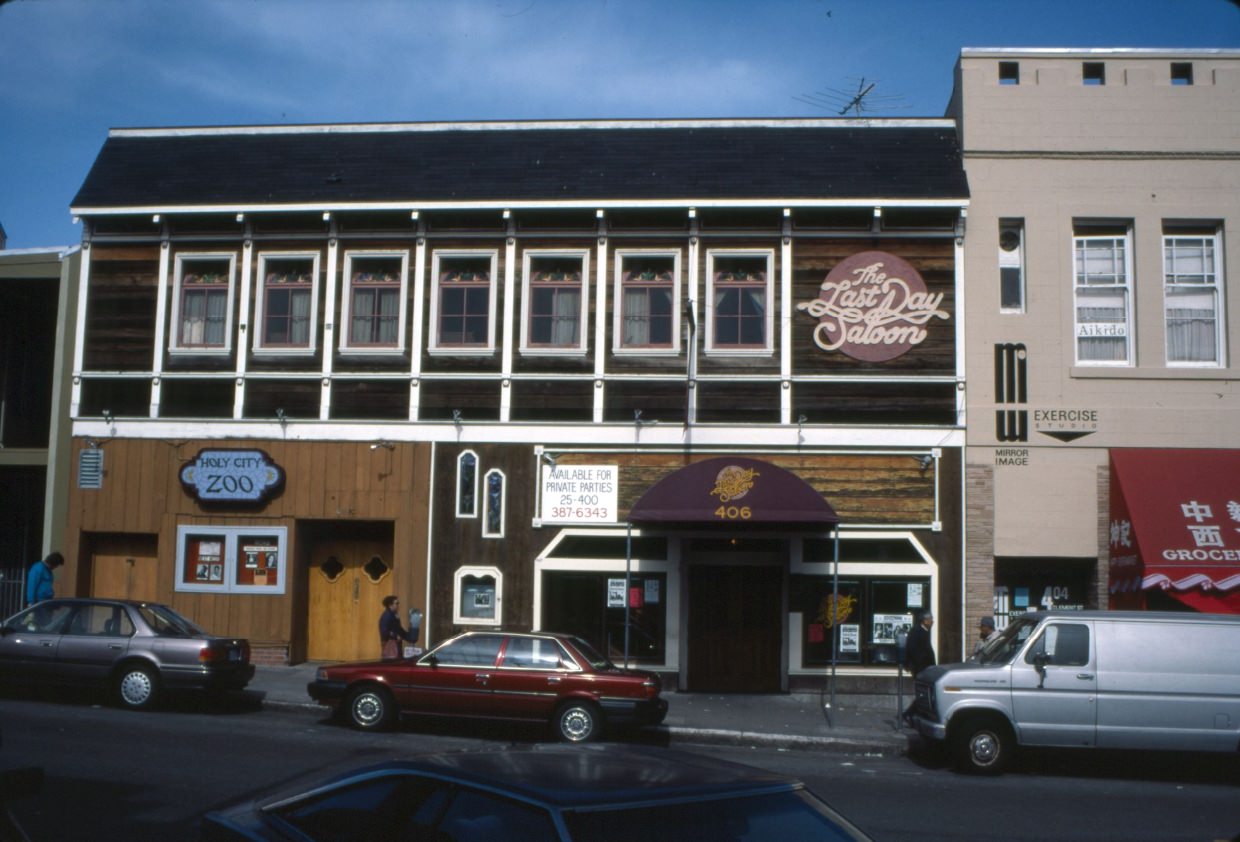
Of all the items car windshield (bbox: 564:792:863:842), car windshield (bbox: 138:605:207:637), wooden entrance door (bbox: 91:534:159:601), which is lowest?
car windshield (bbox: 138:605:207:637)

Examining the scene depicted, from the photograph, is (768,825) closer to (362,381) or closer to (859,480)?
(859,480)

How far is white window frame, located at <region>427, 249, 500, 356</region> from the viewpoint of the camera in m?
19.3

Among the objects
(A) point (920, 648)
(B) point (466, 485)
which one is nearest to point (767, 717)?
(A) point (920, 648)

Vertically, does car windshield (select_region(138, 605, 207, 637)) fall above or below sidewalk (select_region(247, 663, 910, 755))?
above

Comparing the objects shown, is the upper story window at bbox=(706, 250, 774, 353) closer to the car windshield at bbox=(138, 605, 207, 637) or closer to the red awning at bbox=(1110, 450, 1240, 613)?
the red awning at bbox=(1110, 450, 1240, 613)

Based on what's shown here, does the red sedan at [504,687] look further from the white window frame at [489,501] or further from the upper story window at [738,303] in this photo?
the upper story window at [738,303]

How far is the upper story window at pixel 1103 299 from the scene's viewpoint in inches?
729

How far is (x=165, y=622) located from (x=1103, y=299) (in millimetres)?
15694

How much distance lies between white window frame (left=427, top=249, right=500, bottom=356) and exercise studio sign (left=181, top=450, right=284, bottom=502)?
355 centimetres

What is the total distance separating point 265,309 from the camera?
19.9 metres

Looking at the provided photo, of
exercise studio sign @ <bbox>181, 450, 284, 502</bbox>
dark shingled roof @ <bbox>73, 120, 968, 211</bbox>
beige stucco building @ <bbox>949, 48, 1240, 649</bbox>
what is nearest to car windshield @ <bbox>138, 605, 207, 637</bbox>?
exercise studio sign @ <bbox>181, 450, 284, 502</bbox>

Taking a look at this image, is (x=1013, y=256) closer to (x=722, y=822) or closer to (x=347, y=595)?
(x=347, y=595)

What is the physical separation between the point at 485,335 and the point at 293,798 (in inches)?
588

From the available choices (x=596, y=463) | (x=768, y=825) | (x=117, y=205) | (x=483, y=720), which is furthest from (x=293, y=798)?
(x=117, y=205)
